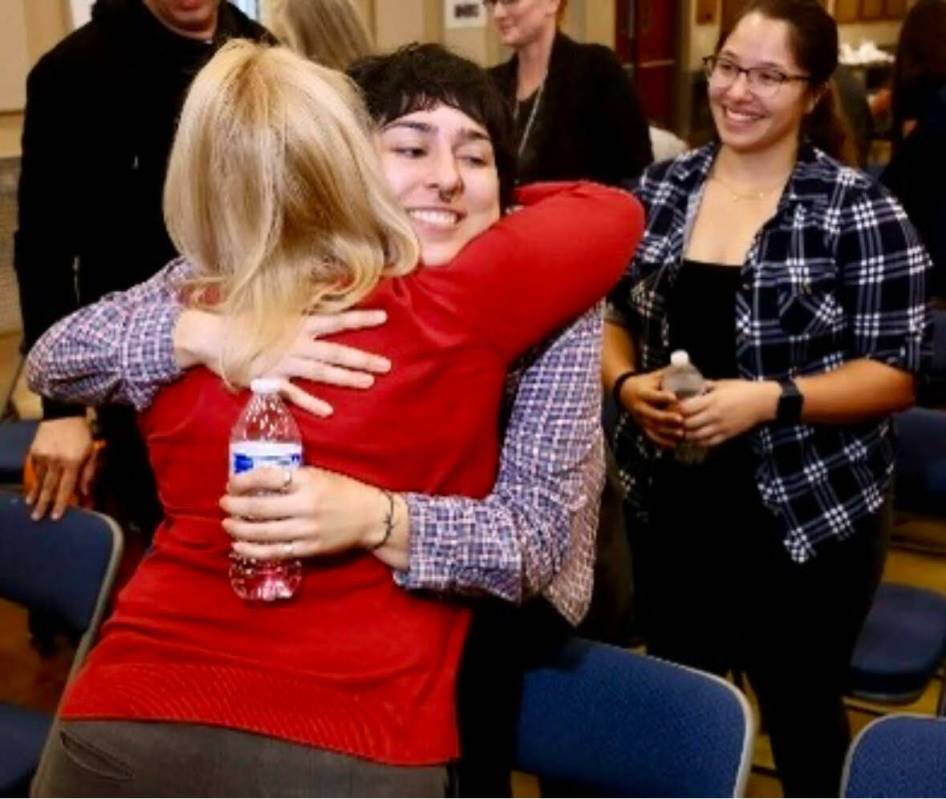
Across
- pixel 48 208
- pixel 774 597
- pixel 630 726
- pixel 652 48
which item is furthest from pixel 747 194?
pixel 652 48

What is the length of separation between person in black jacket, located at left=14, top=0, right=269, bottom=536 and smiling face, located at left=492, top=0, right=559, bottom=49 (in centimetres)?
104

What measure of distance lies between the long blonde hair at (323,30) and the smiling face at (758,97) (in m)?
1.01

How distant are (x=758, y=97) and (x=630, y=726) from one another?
0.95 m

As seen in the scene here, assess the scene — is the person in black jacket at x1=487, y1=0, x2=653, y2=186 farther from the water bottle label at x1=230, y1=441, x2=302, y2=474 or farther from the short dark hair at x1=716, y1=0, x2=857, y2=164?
the water bottle label at x1=230, y1=441, x2=302, y2=474

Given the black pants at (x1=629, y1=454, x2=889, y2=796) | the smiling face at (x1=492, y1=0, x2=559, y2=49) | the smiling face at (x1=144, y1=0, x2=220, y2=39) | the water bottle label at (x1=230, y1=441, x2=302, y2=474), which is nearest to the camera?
the water bottle label at (x1=230, y1=441, x2=302, y2=474)

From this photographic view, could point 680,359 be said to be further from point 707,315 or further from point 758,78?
point 758,78

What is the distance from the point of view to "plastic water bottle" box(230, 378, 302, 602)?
1.23m

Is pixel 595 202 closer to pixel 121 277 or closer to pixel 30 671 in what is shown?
pixel 121 277

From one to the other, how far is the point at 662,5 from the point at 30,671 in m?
7.72

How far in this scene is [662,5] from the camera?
9805mm

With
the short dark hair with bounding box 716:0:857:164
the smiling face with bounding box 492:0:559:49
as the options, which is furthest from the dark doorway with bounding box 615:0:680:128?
the short dark hair with bounding box 716:0:857:164

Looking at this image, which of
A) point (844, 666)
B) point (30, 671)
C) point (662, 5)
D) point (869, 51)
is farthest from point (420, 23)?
point (844, 666)

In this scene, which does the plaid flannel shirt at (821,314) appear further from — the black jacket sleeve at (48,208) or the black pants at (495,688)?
the black jacket sleeve at (48,208)

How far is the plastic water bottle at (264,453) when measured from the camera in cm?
123
